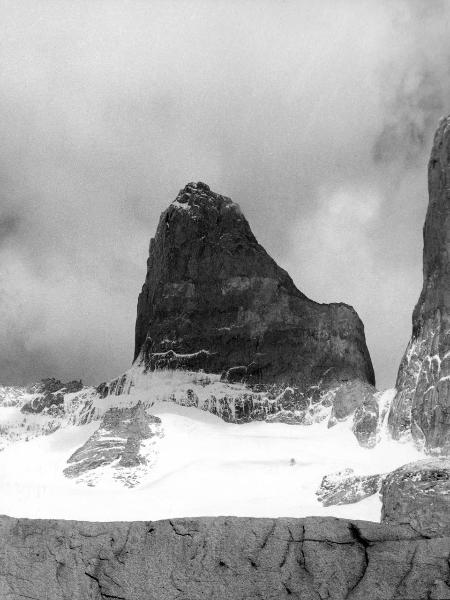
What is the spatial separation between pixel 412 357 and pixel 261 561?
92298 mm

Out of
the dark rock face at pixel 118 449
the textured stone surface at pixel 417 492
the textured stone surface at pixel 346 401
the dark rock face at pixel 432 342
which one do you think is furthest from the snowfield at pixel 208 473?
the textured stone surface at pixel 417 492

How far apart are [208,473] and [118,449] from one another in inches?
633

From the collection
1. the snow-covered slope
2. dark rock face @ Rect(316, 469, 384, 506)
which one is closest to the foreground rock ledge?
the snow-covered slope

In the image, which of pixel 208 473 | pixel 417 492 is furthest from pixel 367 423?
pixel 417 492

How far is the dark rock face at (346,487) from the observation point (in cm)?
7202

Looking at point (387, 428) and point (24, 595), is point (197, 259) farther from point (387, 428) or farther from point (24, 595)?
point (24, 595)

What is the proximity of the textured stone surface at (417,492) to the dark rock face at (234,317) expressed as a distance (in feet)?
299

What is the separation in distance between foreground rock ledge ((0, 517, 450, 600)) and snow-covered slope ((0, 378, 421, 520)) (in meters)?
57.1

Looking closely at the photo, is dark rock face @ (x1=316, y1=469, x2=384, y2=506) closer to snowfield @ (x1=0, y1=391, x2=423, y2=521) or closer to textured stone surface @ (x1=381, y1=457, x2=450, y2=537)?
snowfield @ (x1=0, y1=391, x2=423, y2=521)

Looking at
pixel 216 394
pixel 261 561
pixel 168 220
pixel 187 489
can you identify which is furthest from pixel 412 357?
pixel 261 561

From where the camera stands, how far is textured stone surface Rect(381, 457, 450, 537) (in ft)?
117

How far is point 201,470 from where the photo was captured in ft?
310

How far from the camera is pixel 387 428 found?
100 meters

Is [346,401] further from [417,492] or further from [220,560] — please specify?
[220,560]
